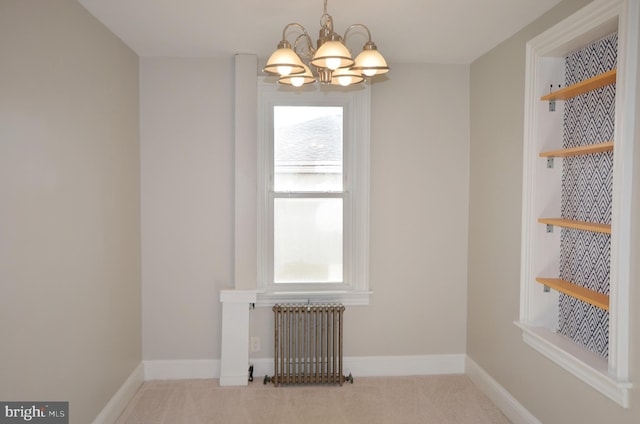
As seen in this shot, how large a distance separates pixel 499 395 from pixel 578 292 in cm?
131

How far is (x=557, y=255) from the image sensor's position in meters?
2.95

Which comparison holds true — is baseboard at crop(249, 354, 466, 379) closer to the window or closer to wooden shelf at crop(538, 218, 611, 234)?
Answer: the window

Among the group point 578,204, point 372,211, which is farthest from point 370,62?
point 372,211

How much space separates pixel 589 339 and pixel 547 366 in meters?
0.35

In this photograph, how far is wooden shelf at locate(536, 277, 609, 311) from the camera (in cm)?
234

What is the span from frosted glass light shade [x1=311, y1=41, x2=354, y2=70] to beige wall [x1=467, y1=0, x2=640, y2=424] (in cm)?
150

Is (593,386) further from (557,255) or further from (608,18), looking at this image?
(608,18)

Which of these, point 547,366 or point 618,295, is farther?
point 547,366

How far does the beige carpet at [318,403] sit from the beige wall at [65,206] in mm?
376

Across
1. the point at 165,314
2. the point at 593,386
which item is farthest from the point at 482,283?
the point at 165,314

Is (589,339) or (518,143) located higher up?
(518,143)

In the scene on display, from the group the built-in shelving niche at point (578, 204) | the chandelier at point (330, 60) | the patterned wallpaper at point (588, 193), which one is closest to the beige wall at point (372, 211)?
the built-in shelving niche at point (578, 204)

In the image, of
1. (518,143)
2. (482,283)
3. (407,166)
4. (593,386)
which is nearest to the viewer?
(593,386)

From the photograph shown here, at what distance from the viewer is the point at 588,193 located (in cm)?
264
